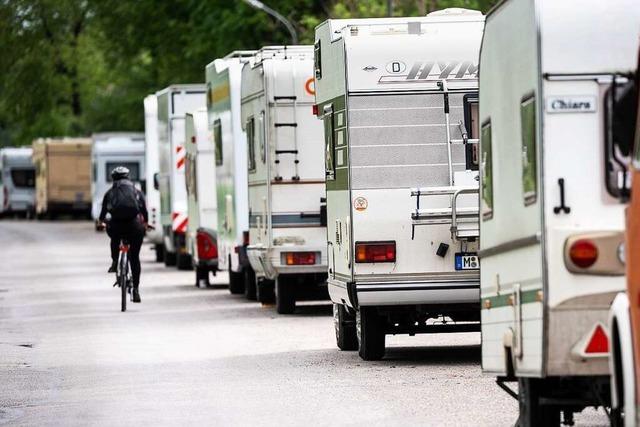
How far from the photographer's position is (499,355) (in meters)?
10.3

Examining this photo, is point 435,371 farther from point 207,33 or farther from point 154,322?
point 207,33

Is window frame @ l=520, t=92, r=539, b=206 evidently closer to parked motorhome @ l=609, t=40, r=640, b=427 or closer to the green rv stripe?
the green rv stripe

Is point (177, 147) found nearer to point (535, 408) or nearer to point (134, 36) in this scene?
point (134, 36)

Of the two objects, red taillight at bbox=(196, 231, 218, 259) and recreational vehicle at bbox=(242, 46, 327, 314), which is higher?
recreational vehicle at bbox=(242, 46, 327, 314)

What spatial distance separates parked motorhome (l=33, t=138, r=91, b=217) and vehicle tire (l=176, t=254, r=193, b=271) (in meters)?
36.4

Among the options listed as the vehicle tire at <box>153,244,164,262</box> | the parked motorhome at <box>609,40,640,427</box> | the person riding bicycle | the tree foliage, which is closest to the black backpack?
the person riding bicycle

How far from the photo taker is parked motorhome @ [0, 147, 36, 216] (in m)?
85.8

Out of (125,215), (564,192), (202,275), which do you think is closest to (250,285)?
(125,215)

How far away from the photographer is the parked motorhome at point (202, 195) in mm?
28500

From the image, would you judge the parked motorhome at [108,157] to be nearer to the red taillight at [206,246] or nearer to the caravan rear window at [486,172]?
the red taillight at [206,246]

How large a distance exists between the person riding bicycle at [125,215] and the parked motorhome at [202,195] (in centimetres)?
379

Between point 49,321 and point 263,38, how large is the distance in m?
27.7

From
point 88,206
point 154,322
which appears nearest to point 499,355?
point 154,322

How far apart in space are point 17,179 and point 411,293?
237 ft
